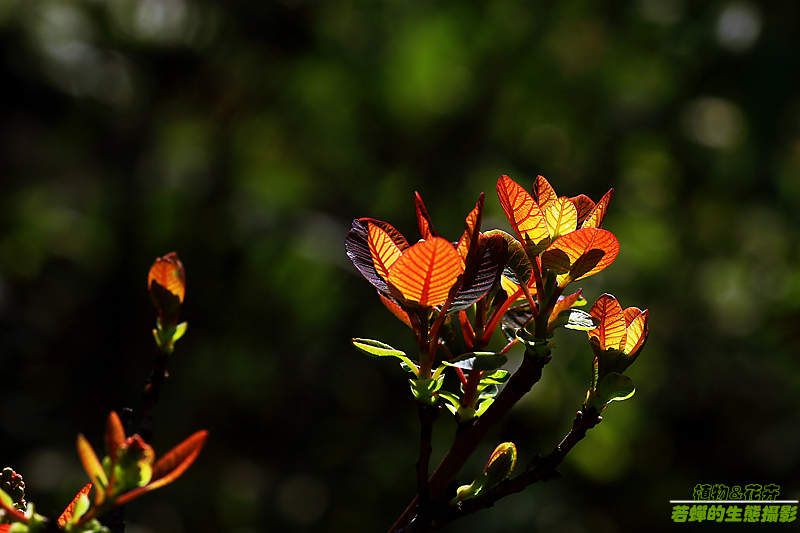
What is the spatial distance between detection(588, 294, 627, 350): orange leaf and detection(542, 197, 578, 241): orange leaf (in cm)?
3

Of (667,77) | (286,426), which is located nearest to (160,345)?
(286,426)

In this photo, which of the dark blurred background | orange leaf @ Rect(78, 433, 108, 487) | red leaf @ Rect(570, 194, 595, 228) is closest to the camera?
orange leaf @ Rect(78, 433, 108, 487)

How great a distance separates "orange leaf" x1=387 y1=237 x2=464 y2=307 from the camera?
23 cm

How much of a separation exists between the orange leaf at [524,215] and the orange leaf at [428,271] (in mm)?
34

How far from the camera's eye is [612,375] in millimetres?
253

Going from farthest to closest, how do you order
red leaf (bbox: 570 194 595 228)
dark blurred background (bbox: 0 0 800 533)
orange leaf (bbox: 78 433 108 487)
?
dark blurred background (bbox: 0 0 800 533)
red leaf (bbox: 570 194 595 228)
orange leaf (bbox: 78 433 108 487)

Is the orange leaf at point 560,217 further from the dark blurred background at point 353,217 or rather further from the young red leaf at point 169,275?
the dark blurred background at point 353,217

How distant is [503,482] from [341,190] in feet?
6.31

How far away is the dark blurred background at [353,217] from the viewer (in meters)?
1.67

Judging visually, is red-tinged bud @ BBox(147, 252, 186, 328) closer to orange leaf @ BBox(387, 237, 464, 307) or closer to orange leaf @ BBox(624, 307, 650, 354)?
orange leaf @ BBox(387, 237, 464, 307)

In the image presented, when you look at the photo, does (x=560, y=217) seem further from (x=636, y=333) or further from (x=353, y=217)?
(x=353, y=217)

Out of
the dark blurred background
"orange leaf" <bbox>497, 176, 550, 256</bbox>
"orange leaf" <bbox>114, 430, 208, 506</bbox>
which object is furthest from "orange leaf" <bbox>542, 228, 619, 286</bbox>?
the dark blurred background

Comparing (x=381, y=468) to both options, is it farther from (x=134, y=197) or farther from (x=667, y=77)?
(x=667, y=77)

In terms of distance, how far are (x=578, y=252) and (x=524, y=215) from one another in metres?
0.03
